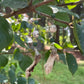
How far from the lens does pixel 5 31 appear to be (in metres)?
0.35

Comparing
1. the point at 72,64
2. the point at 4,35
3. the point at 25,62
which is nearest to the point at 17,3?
the point at 4,35

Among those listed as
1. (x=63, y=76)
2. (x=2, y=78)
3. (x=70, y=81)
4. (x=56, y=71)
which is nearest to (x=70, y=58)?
(x=2, y=78)

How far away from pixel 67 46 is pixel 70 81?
315 centimetres

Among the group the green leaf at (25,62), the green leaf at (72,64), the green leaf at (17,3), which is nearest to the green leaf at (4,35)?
the green leaf at (17,3)

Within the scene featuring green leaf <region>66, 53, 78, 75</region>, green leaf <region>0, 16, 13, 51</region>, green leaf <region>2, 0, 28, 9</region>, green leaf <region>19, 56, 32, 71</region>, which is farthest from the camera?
green leaf <region>19, 56, 32, 71</region>

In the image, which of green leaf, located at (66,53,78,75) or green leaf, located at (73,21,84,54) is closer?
green leaf, located at (73,21,84,54)

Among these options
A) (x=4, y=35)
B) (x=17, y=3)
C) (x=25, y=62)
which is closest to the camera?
(x=4, y=35)

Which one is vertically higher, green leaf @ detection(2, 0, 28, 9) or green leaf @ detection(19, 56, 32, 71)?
green leaf @ detection(2, 0, 28, 9)

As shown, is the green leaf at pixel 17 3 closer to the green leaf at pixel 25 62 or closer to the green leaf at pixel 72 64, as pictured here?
the green leaf at pixel 72 64

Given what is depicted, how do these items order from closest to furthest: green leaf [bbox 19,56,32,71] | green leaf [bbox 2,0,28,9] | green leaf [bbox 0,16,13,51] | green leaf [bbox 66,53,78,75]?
1. green leaf [bbox 0,16,13,51]
2. green leaf [bbox 2,0,28,9]
3. green leaf [bbox 66,53,78,75]
4. green leaf [bbox 19,56,32,71]

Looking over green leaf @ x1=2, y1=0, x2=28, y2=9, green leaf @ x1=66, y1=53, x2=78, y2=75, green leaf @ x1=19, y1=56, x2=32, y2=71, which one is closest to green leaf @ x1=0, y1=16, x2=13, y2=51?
green leaf @ x1=2, y1=0, x2=28, y2=9

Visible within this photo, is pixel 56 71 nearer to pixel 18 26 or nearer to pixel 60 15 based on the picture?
pixel 18 26

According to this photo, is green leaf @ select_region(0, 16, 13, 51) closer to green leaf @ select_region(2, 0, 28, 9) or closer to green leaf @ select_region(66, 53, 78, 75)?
green leaf @ select_region(2, 0, 28, 9)

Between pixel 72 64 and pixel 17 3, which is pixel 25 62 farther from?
pixel 17 3
